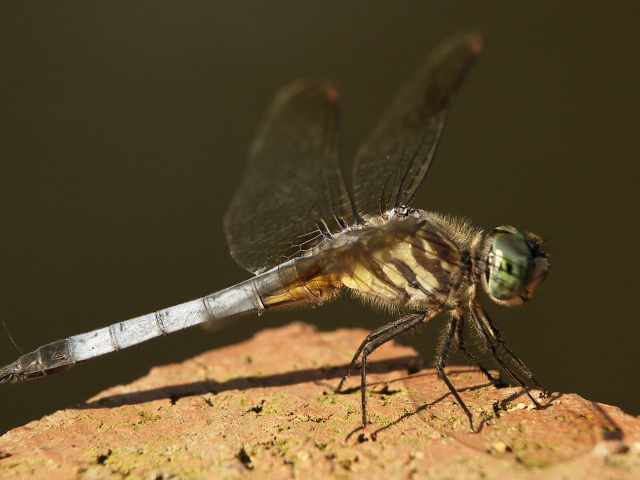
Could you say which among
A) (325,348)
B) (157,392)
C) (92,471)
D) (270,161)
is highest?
(270,161)

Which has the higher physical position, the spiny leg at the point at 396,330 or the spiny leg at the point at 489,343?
the spiny leg at the point at 396,330

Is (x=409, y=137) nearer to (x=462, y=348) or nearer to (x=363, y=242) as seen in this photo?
(x=363, y=242)

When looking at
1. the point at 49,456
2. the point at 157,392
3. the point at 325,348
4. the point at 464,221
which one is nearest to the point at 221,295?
the point at 157,392

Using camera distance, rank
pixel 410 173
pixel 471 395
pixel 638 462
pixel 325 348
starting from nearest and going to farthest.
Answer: pixel 638 462 → pixel 471 395 → pixel 410 173 → pixel 325 348

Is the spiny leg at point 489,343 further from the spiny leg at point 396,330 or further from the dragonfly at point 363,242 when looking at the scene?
the spiny leg at point 396,330

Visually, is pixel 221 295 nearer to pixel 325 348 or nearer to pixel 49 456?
pixel 325 348

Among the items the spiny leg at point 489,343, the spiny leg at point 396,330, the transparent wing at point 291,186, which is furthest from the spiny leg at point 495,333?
the transparent wing at point 291,186

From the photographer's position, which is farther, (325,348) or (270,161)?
(325,348)
